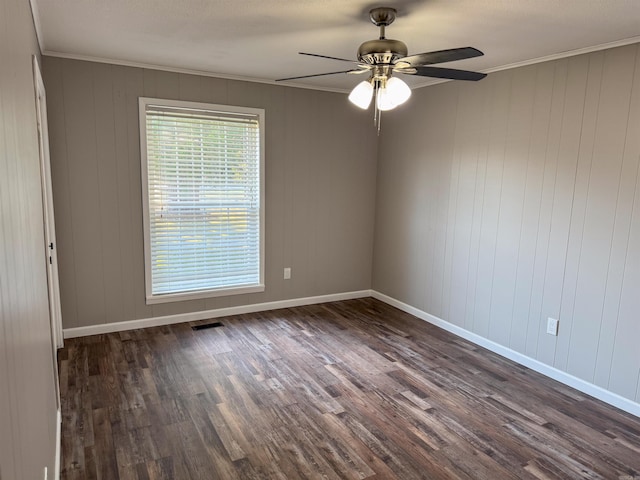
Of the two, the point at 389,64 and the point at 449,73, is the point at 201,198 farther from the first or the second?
the point at 449,73

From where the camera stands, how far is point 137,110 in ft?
12.4

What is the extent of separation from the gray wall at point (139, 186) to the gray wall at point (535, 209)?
655 millimetres

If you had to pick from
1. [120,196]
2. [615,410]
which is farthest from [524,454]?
[120,196]

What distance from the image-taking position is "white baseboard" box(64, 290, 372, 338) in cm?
386

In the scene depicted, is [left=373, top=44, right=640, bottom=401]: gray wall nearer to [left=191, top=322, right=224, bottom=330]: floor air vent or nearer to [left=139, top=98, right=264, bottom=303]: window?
[left=139, top=98, right=264, bottom=303]: window

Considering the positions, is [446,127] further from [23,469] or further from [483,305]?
[23,469]

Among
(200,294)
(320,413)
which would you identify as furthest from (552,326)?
(200,294)

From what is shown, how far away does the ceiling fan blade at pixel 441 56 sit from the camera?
201cm

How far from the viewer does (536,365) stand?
3.42 m

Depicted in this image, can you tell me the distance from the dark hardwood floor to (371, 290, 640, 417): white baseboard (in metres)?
0.07

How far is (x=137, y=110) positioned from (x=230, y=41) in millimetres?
1275

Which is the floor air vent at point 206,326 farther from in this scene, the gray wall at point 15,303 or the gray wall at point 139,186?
the gray wall at point 15,303

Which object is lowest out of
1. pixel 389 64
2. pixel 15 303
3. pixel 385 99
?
pixel 15 303

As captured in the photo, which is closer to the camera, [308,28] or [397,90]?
[397,90]
